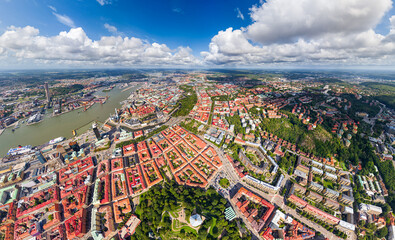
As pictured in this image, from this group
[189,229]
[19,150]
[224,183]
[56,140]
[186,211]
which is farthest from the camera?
[56,140]

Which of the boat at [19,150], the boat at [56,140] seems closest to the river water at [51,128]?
the boat at [56,140]

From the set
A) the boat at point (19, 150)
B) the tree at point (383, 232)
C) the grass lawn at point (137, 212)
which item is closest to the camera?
the tree at point (383, 232)

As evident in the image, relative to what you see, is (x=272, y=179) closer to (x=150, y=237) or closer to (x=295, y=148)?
(x=295, y=148)

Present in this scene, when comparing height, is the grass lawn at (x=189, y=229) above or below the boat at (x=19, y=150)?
below

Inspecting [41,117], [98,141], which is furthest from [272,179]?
[41,117]

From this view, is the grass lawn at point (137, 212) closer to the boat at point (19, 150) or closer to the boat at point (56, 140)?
the boat at point (56, 140)

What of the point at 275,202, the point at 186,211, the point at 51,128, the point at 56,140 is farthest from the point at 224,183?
the point at 51,128

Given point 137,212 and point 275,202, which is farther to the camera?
point 275,202

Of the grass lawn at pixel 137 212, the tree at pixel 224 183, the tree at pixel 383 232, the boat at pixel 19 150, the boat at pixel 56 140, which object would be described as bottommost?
the tree at pixel 383 232

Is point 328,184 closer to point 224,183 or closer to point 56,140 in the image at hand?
point 224,183

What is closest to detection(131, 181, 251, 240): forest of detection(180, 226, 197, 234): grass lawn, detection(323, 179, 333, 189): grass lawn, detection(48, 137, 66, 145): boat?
detection(180, 226, 197, 234): grass lawn
